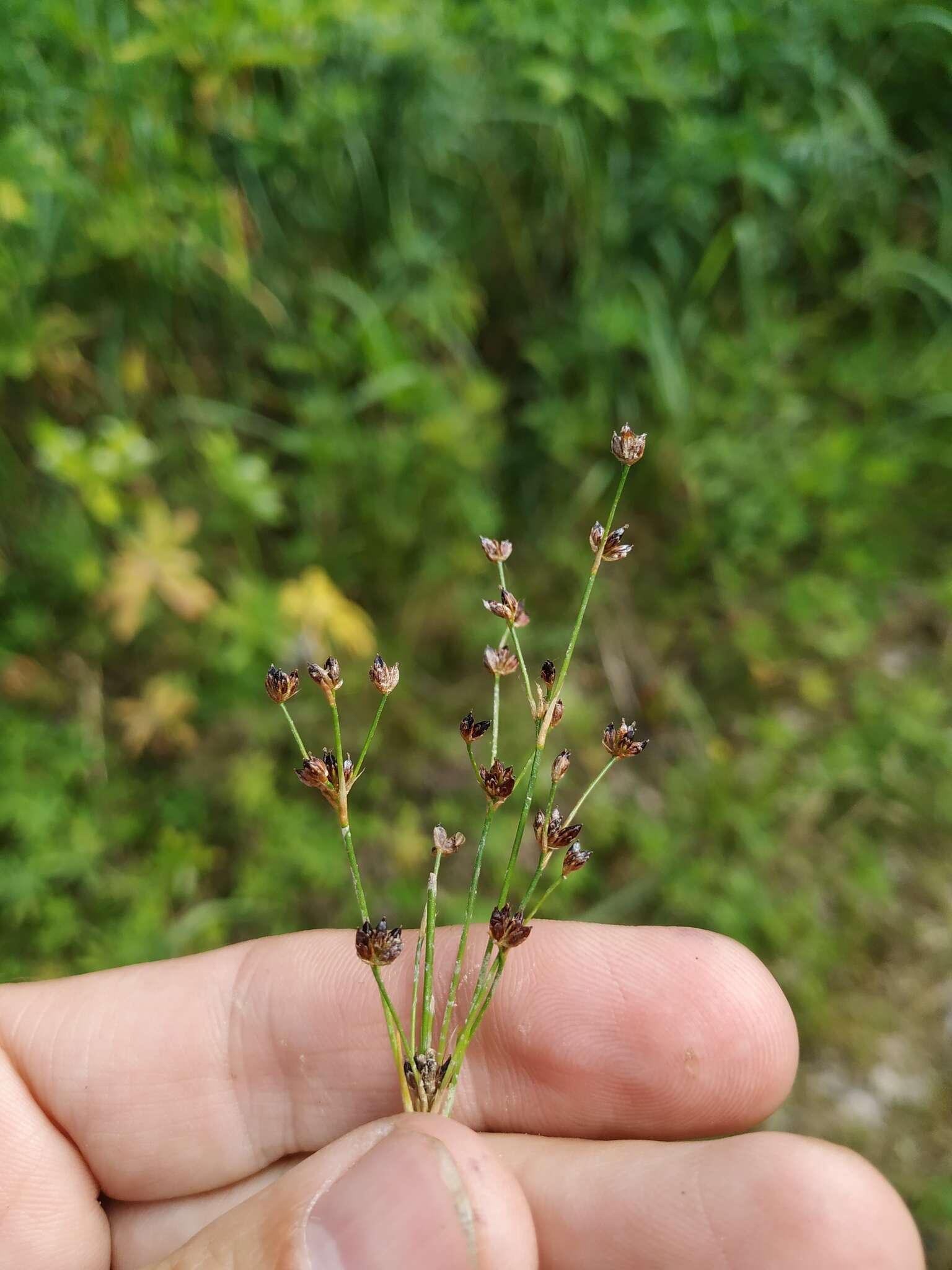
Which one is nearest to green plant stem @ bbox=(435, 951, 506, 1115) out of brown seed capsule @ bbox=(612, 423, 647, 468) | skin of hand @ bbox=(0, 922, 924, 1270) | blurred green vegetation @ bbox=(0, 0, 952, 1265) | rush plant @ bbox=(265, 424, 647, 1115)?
rush plant @ bbox=(265, 424, 647, 1115)

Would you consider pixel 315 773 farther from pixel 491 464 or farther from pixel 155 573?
pixel 491 464

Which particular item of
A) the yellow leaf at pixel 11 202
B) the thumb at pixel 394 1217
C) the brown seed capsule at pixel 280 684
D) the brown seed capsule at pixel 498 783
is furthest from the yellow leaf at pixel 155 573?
the thumb at pixel 394 1217

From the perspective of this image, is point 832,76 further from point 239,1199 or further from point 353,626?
point 239,1199

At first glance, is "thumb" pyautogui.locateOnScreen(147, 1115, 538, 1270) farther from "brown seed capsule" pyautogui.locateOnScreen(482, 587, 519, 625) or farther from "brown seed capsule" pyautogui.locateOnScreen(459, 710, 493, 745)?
"brown seed capsule" pyautogui.locateOnScreen(482, 587, 519, 625)

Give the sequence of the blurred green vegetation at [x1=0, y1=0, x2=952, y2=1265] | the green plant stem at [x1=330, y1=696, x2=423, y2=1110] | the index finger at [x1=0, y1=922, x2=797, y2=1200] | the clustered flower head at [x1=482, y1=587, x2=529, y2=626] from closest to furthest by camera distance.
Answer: the green plant stem at [x1=330, y1=696, x2=423, y2=1110], the clustered flower head at [x1=482, y1=587, x2=529, y2=626], the index finger at [x1=0, y1=922, x2=797, y2=1200], the blurred green vegetation at [x1=0, y1=0, x2=952, y2=1265]

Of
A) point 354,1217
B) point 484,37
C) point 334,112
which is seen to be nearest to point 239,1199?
point 354,1217

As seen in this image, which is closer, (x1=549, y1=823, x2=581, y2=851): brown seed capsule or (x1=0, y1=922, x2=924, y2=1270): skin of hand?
(x1=549, y1=823, x2=581, y2=851): brown seed capsule

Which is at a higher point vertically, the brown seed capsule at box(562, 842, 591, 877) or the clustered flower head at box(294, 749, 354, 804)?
the clustered flower head at box(294, 749, 354, 804)
